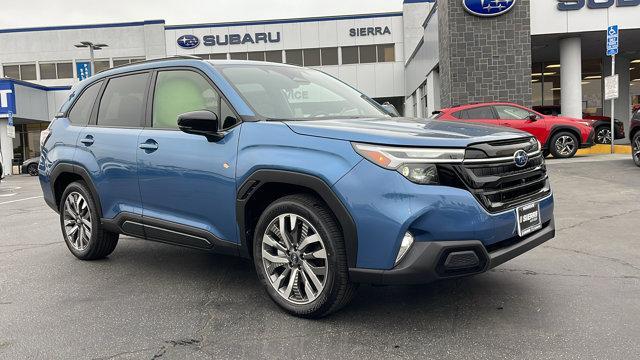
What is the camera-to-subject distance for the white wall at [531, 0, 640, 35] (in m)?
16.9

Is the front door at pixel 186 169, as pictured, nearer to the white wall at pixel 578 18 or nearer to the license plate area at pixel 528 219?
the license plate area at pixel 528 219

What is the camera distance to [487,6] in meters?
16.7

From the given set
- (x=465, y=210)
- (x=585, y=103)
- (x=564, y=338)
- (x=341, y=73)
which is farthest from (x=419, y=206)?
(x=341, y=73)

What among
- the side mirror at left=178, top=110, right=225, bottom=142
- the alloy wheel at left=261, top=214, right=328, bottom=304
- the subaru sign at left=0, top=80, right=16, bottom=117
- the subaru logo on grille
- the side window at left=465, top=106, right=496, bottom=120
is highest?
the subaru sign at left=0, top=80, right=16, bottom=117

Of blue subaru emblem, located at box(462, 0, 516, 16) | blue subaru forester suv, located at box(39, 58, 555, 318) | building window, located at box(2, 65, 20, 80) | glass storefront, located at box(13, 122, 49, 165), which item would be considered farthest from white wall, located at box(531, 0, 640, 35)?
building window, located at box(2, 65, 20, 80)

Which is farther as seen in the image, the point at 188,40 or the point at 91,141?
the point at 188,40

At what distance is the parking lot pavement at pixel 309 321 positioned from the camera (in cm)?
309

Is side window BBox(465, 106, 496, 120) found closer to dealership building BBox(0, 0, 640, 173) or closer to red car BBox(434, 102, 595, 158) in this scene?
red car BBox(434, 102, 595, 158)

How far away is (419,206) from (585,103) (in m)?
23.6

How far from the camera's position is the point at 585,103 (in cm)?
2358

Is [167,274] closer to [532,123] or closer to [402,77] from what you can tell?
[532,123]

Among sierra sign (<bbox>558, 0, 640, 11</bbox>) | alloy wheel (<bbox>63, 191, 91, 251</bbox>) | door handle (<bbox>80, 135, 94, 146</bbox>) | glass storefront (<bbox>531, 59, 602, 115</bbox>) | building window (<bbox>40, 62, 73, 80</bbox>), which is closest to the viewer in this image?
door handle (<bbox>80, 135, 94, 146</bbox>)

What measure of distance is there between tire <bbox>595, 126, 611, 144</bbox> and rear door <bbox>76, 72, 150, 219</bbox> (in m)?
17.1

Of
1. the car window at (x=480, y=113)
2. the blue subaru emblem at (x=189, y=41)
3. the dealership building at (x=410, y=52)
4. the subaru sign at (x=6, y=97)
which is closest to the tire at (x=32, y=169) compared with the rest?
the dealership building at (x=410, y=52)
